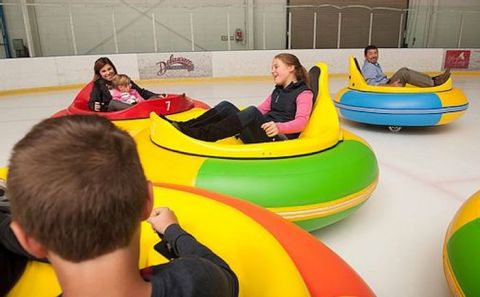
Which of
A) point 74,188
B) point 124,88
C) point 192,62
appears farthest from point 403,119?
point 192,62

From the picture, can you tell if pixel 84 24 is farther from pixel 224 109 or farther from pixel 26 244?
pixel 26 244

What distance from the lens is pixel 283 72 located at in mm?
2154

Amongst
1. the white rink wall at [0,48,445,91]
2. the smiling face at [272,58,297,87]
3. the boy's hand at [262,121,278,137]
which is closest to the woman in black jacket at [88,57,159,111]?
the smiling face at [272,58,297,87]

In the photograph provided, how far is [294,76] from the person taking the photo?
2184mm

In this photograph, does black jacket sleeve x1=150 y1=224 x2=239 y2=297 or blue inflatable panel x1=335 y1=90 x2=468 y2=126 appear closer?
black jacket sleeve x1=150 y1=224 x2=239 y2=297

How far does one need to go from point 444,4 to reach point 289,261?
35.3ft

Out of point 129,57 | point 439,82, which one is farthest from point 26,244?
point 129,57

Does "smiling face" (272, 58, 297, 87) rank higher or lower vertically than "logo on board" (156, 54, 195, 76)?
higher

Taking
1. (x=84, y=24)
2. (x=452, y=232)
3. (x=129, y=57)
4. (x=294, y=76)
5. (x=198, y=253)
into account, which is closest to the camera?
(x=198, y=253)

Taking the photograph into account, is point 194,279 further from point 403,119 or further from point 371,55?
point 371,55

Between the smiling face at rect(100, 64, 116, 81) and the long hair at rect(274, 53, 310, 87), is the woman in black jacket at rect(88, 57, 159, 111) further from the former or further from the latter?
the long hair at rect(274, 53, 310, 87)

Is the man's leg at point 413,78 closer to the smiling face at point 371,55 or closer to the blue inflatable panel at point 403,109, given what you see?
the smiling face at point 371,55

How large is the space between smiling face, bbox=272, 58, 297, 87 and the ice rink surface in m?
0.79

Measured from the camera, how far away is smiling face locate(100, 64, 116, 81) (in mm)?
3170
